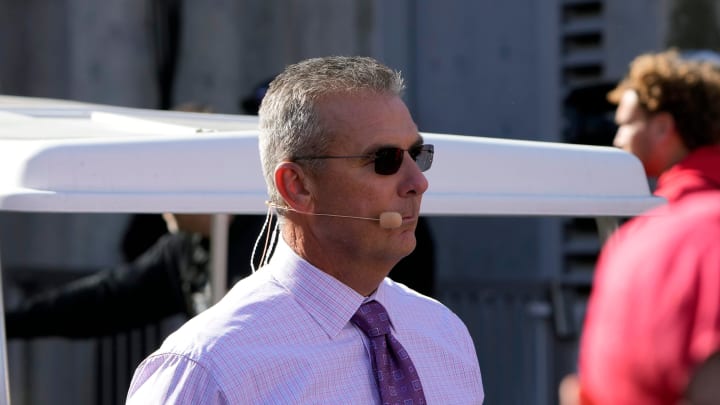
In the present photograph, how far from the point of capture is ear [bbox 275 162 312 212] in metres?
2.35

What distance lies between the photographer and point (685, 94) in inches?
161

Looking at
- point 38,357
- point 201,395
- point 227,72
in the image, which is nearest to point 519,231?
point 227,72

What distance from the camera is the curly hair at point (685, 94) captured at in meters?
4.05

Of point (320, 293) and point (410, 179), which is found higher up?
point (410, 179)

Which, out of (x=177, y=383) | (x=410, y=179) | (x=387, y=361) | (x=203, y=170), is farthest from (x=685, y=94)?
(x=177, y=383)

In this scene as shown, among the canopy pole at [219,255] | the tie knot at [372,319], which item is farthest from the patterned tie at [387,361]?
the canopy pole at [219,255]

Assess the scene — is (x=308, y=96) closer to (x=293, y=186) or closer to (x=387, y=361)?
(x=293, y=186)

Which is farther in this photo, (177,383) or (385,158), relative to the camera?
(385,158)

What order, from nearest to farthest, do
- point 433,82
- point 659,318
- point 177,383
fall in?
1. point 659,318
2. point 177,383
3. point 433,82

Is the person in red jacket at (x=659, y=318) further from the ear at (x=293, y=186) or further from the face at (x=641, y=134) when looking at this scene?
the face at (x=641, y=134)

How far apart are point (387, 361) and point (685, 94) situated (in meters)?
2.11

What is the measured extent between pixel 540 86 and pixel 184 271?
2709 mm

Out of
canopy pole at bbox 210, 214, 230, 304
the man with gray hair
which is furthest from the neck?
canopy pole at bbox 210, 214, 230, 304

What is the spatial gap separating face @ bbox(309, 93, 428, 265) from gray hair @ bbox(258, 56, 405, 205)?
0.06 feet
